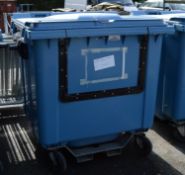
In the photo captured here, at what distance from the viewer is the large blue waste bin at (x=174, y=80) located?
3.60m

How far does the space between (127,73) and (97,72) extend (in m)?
0.31

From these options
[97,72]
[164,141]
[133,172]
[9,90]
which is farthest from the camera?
[9,90]

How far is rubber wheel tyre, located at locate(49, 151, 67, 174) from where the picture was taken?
318cm

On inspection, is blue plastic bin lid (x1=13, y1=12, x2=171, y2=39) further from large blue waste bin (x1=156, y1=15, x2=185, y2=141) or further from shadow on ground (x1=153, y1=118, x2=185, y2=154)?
shadow on ground (x1=153, y1=118, x2=185, y2=154)

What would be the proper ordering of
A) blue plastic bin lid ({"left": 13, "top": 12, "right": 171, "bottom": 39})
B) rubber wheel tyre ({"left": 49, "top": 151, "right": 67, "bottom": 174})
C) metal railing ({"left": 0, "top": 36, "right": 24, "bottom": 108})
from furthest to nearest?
metal railing ({"left": 0, "top": 36, "right": 24, "bottom": 108}) < rubber wheel tyre ({"left": 49, "top": 151, "right": 67, "bottom": 174}) < blue plastic bin lid ({"left": 13, "top": 12, "right": 171, "bottom": 39})

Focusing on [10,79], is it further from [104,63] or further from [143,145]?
[143,145]

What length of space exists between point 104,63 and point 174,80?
3.34 feet

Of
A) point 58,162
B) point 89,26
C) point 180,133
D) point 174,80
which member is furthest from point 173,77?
point 58,162

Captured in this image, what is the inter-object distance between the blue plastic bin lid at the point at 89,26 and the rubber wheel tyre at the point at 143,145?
1094 millimetres

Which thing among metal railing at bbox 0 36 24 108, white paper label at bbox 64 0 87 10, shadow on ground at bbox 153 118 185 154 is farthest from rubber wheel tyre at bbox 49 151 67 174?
white paper label at bbox 64 0 87 10

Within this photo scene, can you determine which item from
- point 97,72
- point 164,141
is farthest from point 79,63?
point 164,141

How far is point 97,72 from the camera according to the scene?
3086 mm

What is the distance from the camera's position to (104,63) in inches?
121

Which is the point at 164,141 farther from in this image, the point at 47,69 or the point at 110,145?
the point at 47,69
